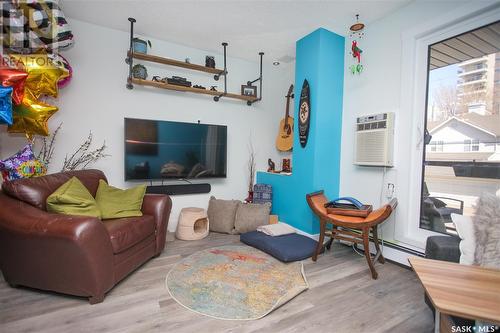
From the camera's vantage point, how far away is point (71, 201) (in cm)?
180

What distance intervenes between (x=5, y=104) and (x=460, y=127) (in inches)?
134

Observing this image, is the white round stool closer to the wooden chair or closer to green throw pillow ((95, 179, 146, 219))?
green throw pillow ((95, 179, 146, 219))

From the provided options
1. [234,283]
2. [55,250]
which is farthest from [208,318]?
[55,250]

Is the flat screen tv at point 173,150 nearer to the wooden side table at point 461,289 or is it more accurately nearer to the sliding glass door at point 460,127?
the sliding glass door at point 460,127

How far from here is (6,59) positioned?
1.68 m

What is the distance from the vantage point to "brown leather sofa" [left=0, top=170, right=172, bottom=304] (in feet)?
4.93

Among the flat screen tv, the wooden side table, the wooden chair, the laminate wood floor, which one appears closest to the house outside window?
the wooden chair

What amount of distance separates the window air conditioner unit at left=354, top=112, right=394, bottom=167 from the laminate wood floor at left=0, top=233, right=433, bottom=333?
42.6 inches

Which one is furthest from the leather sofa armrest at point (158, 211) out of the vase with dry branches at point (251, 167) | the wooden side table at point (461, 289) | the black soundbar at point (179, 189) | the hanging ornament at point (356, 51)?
Result: the hanging ornament at point (356, 51)

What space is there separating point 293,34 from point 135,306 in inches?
119

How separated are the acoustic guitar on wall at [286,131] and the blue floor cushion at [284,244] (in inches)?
53.4

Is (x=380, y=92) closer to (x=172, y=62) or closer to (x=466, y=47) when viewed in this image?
(x=466, y=47)

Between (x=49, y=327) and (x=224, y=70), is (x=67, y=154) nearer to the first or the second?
(x=49, y=327)

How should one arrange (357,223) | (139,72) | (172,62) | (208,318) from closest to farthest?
1. (208,318)
2. (357,223)
3. (139,72)
4. (172,62)
